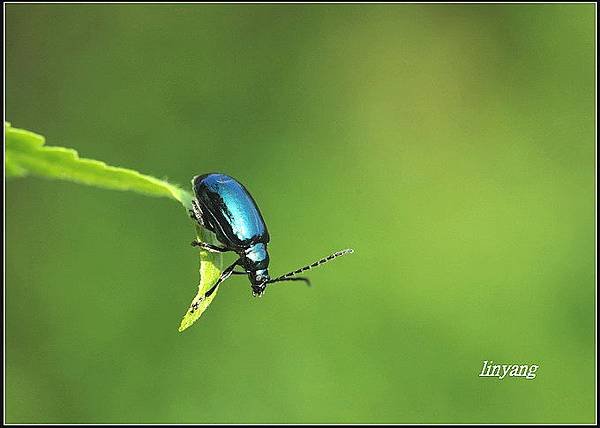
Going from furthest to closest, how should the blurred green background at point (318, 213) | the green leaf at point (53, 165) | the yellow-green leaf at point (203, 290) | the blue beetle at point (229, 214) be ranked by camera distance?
the blurred green background at point (318, 213), the blue beetle at point (229, 214), the yellow-green leaf at point (203, 290), the green leaf at point (53, 165)

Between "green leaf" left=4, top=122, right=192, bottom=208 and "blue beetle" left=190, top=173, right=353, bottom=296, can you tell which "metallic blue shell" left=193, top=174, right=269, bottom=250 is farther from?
"green leaf" left=4, top=122, right=192, bottom=208

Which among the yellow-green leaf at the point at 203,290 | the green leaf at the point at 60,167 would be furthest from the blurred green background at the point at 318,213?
the green leaf at the point at 60,167

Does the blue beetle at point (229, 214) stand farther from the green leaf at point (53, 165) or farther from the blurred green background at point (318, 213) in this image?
the blurred green background at point (318, 213)

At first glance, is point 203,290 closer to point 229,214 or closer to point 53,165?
point 53,165

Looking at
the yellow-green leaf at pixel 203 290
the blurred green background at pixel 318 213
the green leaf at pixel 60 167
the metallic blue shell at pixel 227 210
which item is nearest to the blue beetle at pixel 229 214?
the metallic blue shell at pixel 227 210

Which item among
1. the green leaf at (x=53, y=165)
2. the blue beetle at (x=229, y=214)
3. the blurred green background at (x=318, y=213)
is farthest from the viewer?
the blurred green background at (x=318, y=213)

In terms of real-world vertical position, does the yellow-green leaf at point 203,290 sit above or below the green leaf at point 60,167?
below

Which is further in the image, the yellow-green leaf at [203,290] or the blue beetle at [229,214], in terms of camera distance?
the blue beetle at [229,214]

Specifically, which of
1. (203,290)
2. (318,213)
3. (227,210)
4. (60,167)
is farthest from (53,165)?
(318,213)
